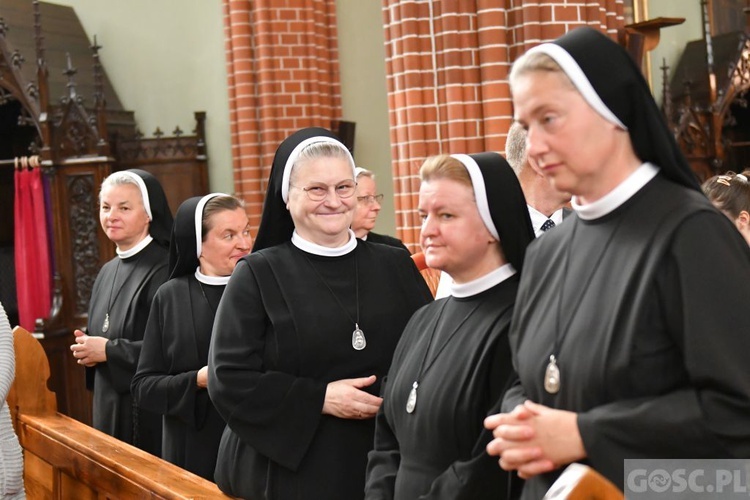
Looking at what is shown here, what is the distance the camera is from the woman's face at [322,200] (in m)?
3.39

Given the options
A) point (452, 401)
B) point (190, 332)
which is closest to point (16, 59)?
point (190, 332)

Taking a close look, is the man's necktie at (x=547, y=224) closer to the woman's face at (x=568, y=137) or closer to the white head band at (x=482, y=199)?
the white head band at (x=482, y=199)

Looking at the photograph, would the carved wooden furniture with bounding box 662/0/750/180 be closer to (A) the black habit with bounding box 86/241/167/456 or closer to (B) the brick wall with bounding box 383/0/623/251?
(B) the brick wall with bounding box 383/0/623/251

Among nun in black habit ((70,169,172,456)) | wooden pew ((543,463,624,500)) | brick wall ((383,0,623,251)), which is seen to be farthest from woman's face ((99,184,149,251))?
wooden pew ((543,463,624,500))

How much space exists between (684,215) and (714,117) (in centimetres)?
856

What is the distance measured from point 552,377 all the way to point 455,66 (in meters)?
4.45

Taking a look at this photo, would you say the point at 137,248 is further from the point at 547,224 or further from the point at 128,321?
the point at 547,224

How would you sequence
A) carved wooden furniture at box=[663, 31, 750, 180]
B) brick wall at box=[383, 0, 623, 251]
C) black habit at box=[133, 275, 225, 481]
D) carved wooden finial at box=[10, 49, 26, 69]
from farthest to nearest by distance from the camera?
carved wooden furniture at box=[663, 31, 750, 180]
carved wooden finial at box=[10, 49, 26, 69]
brick wall at box=[383, 0, 623, 251]
black habit at box=[133, 275, 225, 481]

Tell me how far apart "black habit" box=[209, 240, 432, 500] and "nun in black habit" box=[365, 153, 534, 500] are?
0.49 meters

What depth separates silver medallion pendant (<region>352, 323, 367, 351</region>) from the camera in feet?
11.1

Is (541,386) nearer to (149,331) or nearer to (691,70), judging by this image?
(149,331)

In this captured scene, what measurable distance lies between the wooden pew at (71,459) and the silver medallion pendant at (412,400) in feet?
3.41

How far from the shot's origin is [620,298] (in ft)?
6.82

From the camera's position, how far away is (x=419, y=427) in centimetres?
267
